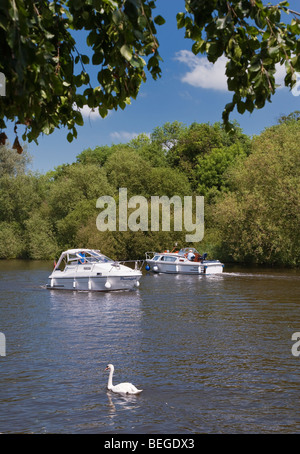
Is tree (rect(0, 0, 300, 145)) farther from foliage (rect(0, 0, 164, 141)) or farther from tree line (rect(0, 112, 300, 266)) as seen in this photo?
tree line (rect(0, 112, 300, 266))

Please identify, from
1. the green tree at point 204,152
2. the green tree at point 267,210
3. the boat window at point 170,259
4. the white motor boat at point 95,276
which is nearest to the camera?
the white motor boat at point 95,276

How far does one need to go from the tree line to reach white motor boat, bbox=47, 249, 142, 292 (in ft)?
55.2

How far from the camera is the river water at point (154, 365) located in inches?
480

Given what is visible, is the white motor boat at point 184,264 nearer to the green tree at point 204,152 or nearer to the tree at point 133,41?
the green tree at point 204,152

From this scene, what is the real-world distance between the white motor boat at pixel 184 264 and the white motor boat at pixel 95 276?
13243 millimetres

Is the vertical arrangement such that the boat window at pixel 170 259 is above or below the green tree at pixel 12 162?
below

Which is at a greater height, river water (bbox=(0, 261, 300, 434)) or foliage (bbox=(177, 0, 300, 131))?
foliage (bbox=(177, 0, 300, 131))

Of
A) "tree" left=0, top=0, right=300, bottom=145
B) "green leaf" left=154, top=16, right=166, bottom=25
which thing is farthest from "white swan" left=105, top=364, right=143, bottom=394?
"green leaf" left=154, top=16, right=166, bottom=25

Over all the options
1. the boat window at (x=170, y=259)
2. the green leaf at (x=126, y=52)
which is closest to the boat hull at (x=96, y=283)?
the boat window at (x=170, y=259)

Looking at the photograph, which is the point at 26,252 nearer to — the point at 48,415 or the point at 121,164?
the point at 121,164

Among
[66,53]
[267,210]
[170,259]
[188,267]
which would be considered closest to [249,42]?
[66,53]

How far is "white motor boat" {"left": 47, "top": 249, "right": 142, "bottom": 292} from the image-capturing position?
38.3 m
